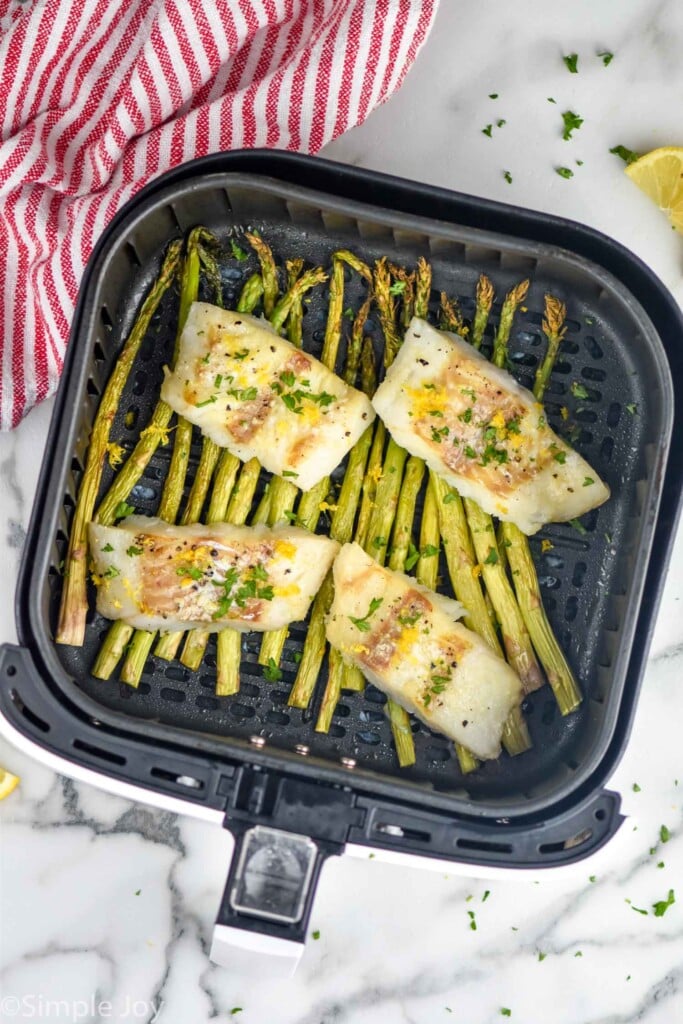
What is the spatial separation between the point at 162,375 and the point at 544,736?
1596mm

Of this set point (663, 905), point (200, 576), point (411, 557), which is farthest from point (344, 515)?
point (663, 905)

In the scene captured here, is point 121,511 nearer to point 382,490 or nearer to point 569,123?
point 382,490

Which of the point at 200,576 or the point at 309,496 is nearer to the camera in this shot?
the point at 200,576

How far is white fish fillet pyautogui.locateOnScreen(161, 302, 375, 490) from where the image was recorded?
2879 millimetres

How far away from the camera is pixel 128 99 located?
301 centimetres

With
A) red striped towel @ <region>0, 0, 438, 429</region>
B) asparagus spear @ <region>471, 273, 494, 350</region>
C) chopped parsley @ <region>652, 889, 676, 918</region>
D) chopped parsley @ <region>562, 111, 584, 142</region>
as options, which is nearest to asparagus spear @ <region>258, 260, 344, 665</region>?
asparagus spear @ <region>471, 273, 494, 350</region>

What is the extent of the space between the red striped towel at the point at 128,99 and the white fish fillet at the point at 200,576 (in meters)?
0.73

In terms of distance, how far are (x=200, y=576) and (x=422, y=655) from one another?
692 mm

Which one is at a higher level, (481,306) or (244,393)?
(481,306)

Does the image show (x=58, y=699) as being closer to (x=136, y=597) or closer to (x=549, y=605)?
(x=136, y=597)

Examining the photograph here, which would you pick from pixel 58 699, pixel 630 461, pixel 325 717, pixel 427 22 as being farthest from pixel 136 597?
pixel 427 22

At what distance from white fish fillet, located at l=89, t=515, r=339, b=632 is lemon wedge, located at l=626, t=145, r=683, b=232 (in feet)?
5.12

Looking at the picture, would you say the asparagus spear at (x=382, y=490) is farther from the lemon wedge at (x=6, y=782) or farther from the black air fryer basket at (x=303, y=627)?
the lemon wedge at (x=6, y=782)

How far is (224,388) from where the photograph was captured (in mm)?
2900
